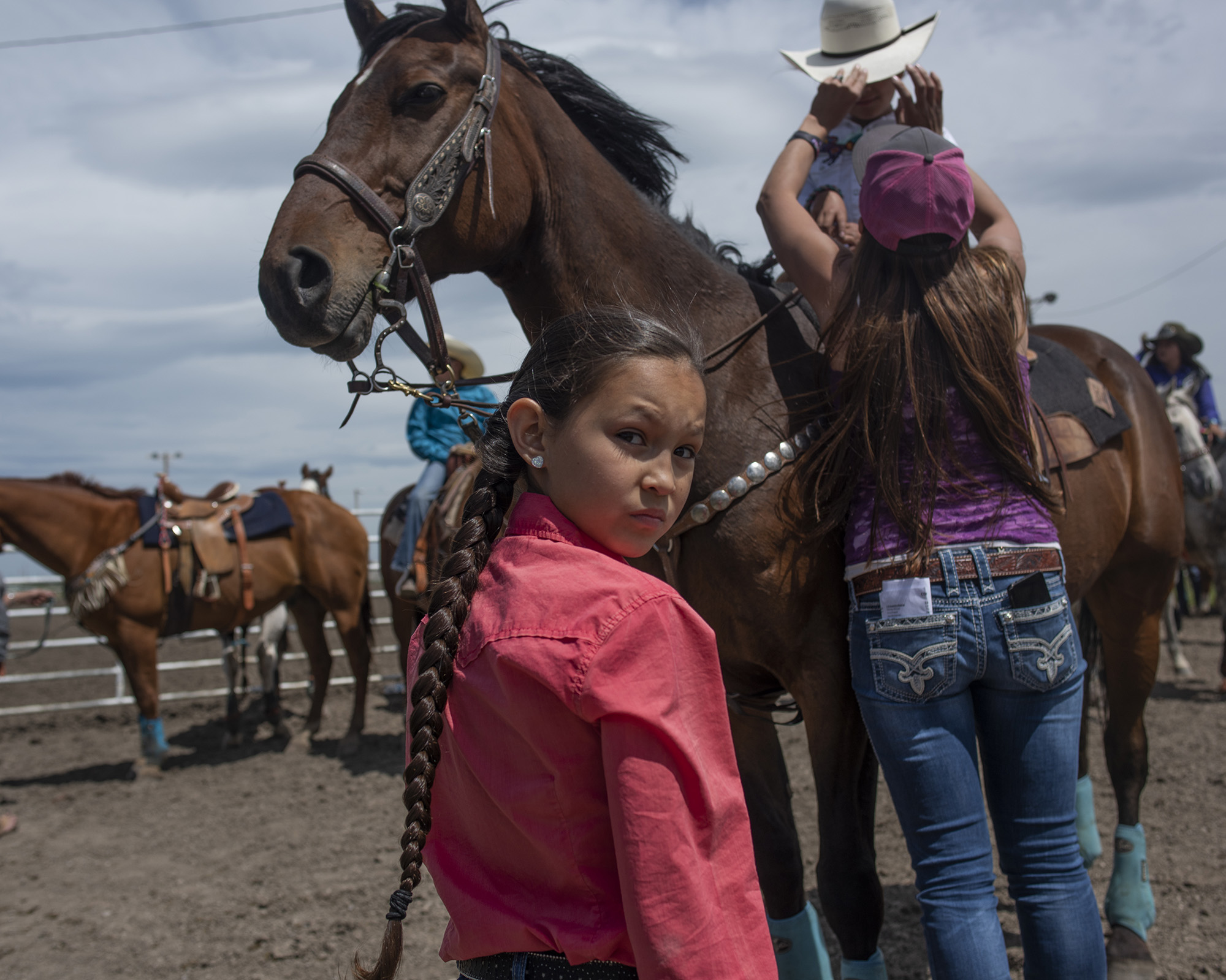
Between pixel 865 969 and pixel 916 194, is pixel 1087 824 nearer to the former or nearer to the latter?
pixel 865 969

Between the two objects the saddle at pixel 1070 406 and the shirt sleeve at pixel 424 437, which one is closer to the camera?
the saddle at pixel 1070 406

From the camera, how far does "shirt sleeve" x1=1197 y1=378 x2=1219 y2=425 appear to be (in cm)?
785

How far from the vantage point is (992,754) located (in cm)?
168

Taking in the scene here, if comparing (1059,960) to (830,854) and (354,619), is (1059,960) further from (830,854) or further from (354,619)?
(354,619)

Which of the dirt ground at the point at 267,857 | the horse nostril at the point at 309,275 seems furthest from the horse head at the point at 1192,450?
the horse nostril at the point at 309,275

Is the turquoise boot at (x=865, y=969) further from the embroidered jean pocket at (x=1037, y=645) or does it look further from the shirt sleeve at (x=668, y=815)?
the shirt sleeve at (x=668, y=815)

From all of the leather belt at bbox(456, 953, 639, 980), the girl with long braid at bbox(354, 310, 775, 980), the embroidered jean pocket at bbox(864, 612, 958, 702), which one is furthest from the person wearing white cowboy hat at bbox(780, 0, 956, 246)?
the leather belt at bbox(456, 953, 639, 980)

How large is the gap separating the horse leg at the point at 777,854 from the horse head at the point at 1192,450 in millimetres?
7125

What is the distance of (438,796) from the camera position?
3.69ft

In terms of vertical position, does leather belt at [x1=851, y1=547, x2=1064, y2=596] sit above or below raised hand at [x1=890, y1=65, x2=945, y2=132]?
below

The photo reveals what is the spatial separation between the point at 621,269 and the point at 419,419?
5.00 m

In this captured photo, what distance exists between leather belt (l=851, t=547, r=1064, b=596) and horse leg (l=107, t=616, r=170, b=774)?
A: 5987 millimetres

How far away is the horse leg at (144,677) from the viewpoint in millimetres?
6152

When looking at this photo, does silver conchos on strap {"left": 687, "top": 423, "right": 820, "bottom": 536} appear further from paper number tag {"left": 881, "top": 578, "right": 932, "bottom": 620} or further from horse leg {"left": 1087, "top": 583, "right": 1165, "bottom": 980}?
horse leg {"left": 1087, "top": 583, "right": 1165, "bottom": 980}
